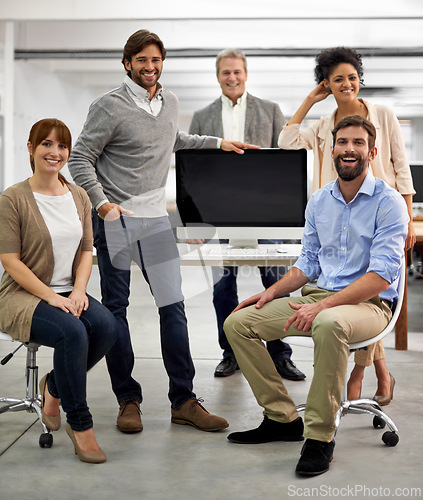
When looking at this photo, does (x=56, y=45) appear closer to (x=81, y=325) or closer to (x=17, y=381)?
(x=17, y=381)

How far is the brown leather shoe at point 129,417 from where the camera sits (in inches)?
104

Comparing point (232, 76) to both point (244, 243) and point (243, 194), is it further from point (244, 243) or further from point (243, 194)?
point (244, 243)

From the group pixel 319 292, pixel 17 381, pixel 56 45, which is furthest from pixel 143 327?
pixel 56 45

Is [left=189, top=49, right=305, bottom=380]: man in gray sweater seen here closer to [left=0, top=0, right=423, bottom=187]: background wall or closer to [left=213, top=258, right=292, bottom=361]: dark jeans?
[left=213, top=258, right=292, bottom=361]: dark jeans

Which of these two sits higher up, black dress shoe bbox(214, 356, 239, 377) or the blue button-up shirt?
the blue button-up shirt

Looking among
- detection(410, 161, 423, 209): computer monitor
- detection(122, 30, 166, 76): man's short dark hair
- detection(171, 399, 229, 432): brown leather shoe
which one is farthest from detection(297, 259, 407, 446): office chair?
detection(410, 161, 423, 209): computer monitor

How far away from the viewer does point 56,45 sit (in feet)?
25.2

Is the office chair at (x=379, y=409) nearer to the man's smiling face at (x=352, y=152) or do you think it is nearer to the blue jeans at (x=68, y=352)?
the man's smiling face at (x=352, y=152)

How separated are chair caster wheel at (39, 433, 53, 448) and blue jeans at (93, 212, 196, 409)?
0.36 meters

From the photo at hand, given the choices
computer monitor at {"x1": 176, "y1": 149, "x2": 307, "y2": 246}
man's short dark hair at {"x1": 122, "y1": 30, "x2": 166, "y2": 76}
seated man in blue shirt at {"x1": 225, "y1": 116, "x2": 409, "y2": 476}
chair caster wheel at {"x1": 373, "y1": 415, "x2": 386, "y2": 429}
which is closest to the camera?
seated man in blue shirt at {"x1": 225, "y1": 116, "x2": 409, "y2": 476}

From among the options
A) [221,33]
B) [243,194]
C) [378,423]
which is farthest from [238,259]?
[221,33]

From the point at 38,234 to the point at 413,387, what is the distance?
6.63 ft

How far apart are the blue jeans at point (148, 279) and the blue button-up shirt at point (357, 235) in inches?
20.8

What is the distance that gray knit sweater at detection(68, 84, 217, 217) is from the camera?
2615 millimetres
